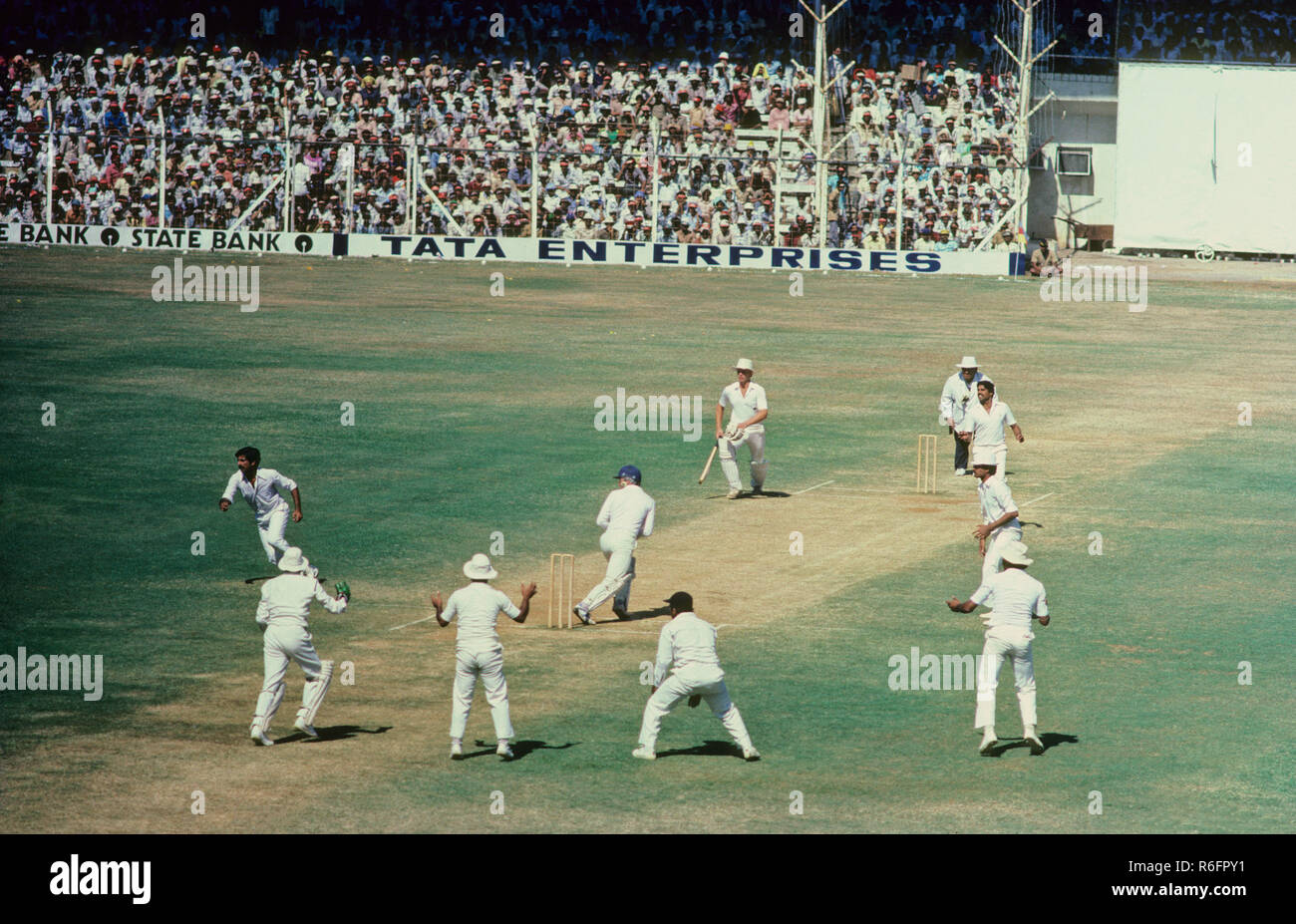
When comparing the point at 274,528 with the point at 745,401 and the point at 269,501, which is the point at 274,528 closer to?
the point at 269,501

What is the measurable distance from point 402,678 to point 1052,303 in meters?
35.2

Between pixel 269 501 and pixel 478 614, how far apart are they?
7108 millimetres

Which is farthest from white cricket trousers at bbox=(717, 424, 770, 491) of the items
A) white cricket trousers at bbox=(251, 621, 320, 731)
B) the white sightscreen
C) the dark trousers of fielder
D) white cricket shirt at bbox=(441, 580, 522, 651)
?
the white sightscreen

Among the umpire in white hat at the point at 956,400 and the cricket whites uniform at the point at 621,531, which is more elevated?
the umpire in white hat at the point at 956,400

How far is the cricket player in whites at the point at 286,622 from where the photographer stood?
618 inches

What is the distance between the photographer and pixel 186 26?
6194 centimetres

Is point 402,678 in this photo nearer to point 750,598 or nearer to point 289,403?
point 750,598

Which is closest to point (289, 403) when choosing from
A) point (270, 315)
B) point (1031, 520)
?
point (270, 315)

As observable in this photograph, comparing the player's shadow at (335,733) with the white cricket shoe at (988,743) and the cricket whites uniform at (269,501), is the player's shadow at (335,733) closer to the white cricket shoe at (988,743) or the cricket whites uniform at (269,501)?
the cricket whites uniform at (269,501)

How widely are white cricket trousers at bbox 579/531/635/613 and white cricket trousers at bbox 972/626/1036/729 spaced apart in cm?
544

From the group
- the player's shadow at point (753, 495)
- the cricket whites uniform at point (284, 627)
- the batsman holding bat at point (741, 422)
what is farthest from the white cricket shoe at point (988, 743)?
the player's shadow at point (753, 495)

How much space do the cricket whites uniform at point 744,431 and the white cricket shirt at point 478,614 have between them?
11819 mm

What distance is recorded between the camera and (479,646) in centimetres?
1541

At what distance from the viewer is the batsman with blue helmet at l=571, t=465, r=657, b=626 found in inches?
800
